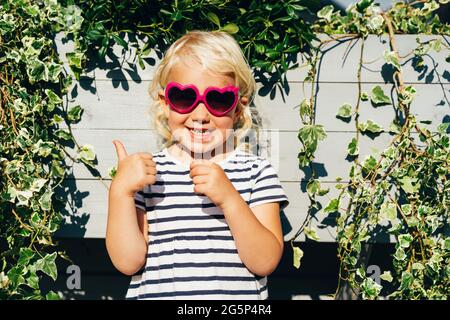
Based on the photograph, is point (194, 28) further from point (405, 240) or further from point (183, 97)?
point (405, 240)

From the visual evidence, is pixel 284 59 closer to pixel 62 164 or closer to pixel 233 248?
pixel 233 248

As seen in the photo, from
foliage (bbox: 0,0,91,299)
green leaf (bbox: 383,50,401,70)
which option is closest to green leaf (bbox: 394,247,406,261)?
green leaf (bbox: 383,50,401,70)

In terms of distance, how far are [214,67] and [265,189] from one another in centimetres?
36

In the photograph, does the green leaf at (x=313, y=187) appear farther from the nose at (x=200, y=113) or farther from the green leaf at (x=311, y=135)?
the nose at (x=200, y=113)

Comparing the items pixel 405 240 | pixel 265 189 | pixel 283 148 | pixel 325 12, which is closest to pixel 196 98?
pixel 265 189

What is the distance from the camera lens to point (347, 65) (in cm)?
178

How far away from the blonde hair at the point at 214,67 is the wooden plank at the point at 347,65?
0.12m

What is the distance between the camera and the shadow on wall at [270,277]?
2.06 metres

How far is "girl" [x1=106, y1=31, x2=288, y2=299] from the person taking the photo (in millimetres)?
1430

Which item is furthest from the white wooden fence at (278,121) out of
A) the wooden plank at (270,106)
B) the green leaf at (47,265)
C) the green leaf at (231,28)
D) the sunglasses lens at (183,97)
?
the sunglasses lens at (183,97)

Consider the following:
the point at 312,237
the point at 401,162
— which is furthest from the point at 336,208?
the point at 401,162

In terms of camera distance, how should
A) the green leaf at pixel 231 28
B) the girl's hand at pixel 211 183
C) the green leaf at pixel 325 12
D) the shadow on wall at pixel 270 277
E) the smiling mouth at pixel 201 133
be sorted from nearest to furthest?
the girl's hand at pixel 211 183 < the smiling mouth at pixel 201 133 < the green leaf at pixel 231 28 < the green leaf at pixel 325 12 < the shadow on wall at pixel 270 277

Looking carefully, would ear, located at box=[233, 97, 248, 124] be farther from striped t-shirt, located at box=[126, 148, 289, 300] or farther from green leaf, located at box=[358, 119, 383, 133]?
green leaf, located at box=[358, 119, 383, 133]
